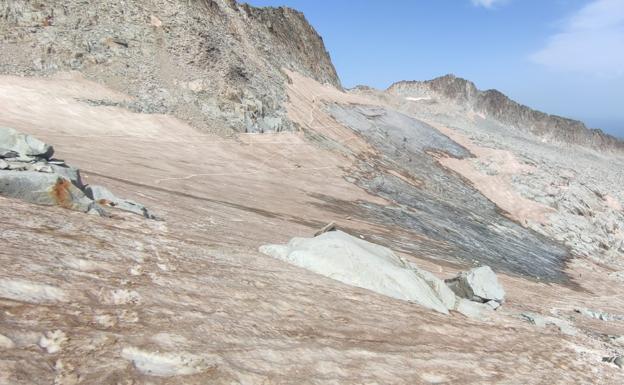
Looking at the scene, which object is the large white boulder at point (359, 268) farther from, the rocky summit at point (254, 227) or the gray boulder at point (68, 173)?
the gray boulder at point (68, 173)

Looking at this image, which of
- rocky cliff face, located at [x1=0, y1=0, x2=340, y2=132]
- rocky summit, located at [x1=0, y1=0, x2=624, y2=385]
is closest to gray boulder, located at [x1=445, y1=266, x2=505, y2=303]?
rocky summit, located at [x1=0, y1=0, x2=624, y2=385]

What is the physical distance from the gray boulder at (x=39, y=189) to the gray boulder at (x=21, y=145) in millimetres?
1943

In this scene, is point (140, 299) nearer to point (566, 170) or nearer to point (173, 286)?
point (173, 286)

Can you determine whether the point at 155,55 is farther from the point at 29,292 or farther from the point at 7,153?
the point at 29,292

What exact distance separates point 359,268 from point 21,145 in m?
8.21

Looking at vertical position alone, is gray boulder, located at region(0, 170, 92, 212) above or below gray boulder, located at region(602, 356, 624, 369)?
above

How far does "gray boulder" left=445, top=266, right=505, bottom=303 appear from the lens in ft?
42.0

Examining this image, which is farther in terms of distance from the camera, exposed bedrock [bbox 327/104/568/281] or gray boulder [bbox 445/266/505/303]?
exposed bedrock [bbox 327/104/568/281]

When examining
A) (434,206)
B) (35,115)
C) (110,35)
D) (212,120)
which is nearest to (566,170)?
(434,206)

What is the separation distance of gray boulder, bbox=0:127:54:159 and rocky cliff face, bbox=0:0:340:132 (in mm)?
21511

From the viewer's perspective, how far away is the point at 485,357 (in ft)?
27.6

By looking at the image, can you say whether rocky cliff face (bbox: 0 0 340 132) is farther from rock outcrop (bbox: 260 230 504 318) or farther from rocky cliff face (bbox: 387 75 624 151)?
rocky cliff face (bbox: 387 75 624 151)

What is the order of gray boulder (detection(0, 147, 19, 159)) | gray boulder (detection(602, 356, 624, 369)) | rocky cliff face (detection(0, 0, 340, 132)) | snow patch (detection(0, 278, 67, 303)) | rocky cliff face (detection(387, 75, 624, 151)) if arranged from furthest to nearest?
rocky cliff face (detection(387, 75, 624, 151)) < rocky cliff face (detection(0, 0, 340, 132)) < gray boulder (detection(0, 147, 19, 159)) < gray boulder (detection(602, 356, 624, 369)) < snow patch (detection(0, 278, 67, 303))

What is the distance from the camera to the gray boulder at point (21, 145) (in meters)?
11.5
